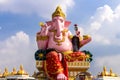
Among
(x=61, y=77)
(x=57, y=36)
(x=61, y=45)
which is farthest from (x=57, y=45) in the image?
(x=61, y=77)

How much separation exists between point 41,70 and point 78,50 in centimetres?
392

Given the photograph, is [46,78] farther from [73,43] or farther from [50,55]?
[73,43]

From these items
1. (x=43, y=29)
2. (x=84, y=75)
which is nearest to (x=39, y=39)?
(x=43, y=29)

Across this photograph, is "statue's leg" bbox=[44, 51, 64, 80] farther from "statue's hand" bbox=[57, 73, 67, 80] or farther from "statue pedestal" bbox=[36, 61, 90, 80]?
"statue pedestal" bbox=[36, 61, 90, 80]

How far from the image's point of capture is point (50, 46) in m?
27.8

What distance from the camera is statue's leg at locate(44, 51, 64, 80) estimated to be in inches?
1011

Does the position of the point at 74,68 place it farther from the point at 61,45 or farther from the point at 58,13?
the point at 58,13

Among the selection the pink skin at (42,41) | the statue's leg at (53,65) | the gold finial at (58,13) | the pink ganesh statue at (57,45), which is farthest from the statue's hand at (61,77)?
the gold finial at (58,13)

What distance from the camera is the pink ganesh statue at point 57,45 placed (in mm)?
26047

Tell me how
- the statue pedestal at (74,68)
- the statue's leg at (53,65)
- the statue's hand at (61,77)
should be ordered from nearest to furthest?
1. the statue's hand at (61,77)
2. the statue's leg at (53,65)
3. the statue pedestal at (74,68)

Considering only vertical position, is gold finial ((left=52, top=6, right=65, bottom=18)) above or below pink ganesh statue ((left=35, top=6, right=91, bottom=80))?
above

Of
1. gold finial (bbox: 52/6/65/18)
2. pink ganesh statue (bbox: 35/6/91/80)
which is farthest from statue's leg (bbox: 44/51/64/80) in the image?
gold finial (bbox: 52/6/65/18)

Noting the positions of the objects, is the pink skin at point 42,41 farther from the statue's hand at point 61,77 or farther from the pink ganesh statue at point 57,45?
the statue's hand at point 61,77

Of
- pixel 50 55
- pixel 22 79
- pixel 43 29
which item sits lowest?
pixel 22 79
